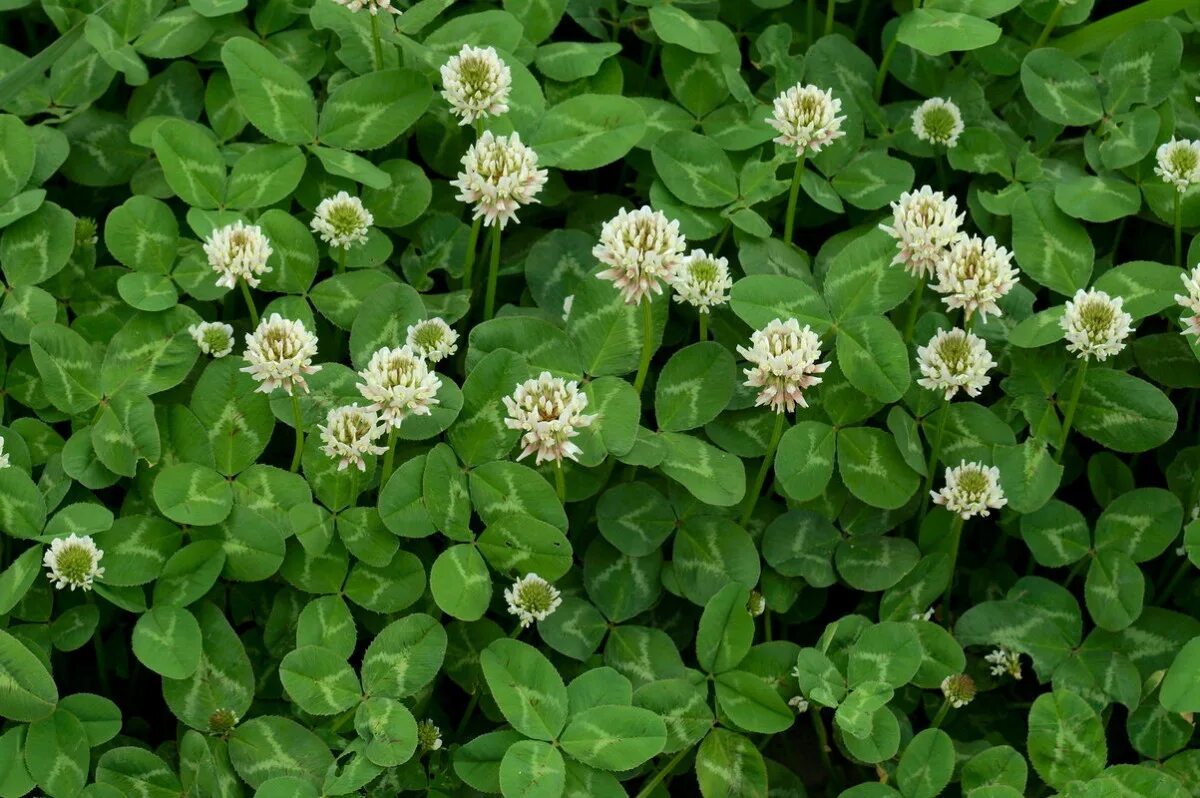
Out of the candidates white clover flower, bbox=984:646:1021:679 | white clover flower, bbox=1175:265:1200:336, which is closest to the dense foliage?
white clover flower, bbox=984:646:1021:679

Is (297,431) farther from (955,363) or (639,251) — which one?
(955,363)

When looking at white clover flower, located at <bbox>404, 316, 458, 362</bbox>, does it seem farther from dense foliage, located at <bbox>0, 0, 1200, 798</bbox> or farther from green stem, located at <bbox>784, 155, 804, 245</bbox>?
green stem, located at <bbox>784, 155, 804, 245</bbox>

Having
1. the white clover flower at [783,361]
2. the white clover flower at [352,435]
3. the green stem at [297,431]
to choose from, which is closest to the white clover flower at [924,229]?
the white clover flower at [783,361]

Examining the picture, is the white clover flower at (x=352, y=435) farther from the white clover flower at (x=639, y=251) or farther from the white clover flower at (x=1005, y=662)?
the white clover flower at (x=1005, y=662)

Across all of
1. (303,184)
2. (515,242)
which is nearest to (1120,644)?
(515,242)

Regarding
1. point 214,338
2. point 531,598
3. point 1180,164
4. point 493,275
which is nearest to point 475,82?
point 493,275

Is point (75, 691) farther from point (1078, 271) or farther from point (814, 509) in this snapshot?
point (1078, 271)
